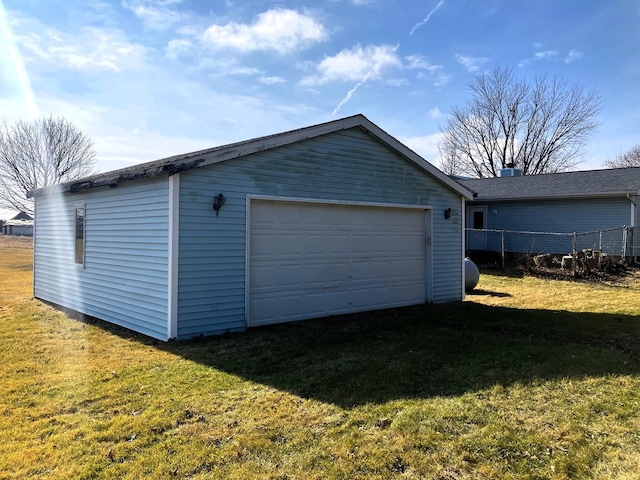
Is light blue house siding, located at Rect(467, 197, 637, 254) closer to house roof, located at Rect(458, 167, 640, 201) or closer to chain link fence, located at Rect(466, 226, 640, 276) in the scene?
chain link fence, located at Rect(466, 226, 640, 276)

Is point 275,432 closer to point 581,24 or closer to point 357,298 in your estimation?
point 357,298

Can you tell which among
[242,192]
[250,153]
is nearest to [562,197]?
[250,153]

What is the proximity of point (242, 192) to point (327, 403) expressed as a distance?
4.07 meters

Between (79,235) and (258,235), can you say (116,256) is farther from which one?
(258,235)

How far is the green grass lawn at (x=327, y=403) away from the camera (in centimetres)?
305

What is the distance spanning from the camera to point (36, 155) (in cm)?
3094

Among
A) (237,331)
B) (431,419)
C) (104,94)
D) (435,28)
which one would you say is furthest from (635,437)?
(104,94)

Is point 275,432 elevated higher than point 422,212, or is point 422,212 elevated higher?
point 422,212

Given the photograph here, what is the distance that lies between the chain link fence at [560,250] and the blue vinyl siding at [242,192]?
740cm

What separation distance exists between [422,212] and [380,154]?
5.97ft

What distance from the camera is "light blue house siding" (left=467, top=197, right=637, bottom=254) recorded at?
56.1 feet

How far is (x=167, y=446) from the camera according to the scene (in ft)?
10.8

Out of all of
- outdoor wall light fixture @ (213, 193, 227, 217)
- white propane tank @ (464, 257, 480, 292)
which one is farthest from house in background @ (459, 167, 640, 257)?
outdoor wall light fixture @ (213, 193, 227, 217)

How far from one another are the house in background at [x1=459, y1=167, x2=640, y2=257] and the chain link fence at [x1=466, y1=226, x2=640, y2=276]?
7 centimetres
